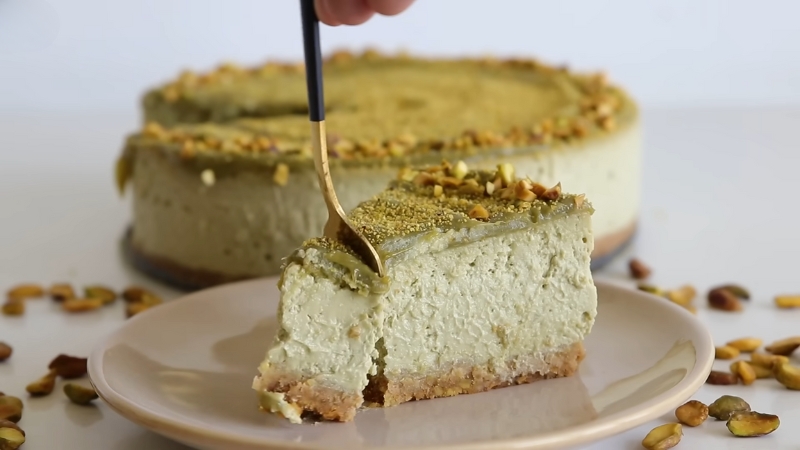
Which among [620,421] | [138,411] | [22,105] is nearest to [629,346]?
[620,421]

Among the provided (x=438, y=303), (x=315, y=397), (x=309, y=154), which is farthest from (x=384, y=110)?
(x=315, y=397)

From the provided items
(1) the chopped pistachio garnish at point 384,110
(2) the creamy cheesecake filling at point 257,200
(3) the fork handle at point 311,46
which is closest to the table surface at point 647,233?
(2) the creamy cheesecake filling at point 257,200

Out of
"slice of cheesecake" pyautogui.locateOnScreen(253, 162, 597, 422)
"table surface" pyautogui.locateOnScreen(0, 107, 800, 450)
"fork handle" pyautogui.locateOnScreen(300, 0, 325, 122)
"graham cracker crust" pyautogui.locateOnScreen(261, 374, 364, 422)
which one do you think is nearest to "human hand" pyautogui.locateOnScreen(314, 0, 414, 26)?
"fork handle" pyautogui.locateOnScreen(300, 0, 325, 122)

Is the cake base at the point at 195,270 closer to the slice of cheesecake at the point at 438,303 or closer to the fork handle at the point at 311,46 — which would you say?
the slice of cheesecake at the point at 438,303

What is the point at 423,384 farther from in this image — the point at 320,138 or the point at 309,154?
the point at 309,154

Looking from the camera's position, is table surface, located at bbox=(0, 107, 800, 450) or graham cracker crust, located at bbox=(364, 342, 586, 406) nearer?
graham cracker crust, located at bbox=(364, 342, 586, 406)

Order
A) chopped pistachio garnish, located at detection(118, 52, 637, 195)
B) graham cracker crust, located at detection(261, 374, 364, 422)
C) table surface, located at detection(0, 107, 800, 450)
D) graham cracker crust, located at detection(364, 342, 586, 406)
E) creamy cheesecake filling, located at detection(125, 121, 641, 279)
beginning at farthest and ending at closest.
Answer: chopped pistachio garnish, located at detection(118, 52, 637, 195), creamy cheesecake filling, located at detection(125, 121, 641, 279), table surface, located at detection(0, 107, 800, 450), graham cracker crust, located at detection(364, 342, 586, 406), graham cracker crust, located at detection(261, 374, 364, 422)

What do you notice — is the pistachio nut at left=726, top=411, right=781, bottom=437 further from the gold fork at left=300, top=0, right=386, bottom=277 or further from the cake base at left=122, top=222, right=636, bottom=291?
the cake base at left=122, top=222, right=636, bottom=291

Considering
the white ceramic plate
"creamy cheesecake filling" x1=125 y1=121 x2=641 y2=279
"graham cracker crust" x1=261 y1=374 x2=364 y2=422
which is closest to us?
the white ceramic plate
